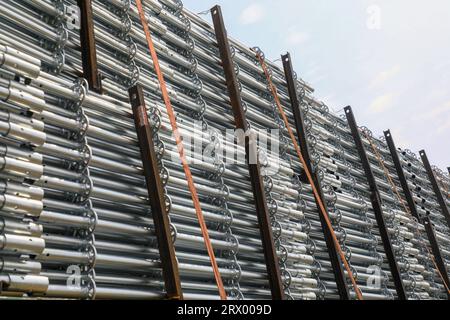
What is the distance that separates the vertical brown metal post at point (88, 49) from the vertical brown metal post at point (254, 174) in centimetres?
235

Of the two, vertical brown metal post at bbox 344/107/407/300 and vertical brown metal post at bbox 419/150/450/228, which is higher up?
vertical brown metal post at bbox 419/150/450/228

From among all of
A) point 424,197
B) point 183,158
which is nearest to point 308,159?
point 183,158

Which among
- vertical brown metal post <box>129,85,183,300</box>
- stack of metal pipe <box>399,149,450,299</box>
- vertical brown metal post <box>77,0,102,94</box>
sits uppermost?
stack of metal pipe <box>399,149,450,299</box>

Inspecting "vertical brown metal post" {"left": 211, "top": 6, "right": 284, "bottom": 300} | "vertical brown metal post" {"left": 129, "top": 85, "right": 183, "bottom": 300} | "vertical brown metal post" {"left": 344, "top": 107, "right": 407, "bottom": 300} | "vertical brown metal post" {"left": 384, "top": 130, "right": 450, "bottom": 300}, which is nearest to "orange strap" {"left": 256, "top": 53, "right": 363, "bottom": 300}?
"vertical brown metal post" {"left": 211, "top": 6, "right": 284, "bottom": 300}

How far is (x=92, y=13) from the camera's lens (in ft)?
18.9

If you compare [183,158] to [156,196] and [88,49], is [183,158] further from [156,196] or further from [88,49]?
[88,49]

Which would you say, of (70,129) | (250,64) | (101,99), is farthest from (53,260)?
(250,64)

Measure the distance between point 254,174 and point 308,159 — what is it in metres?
1.95

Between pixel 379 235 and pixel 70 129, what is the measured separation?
702cm

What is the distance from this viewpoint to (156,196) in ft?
16.8

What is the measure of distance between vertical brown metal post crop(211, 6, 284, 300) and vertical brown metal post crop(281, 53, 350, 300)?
5.80 feet

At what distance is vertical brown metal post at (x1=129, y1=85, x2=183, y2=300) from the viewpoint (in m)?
4.84

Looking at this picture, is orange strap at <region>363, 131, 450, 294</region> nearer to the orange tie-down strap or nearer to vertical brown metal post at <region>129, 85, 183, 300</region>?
the orange tie-down strap
